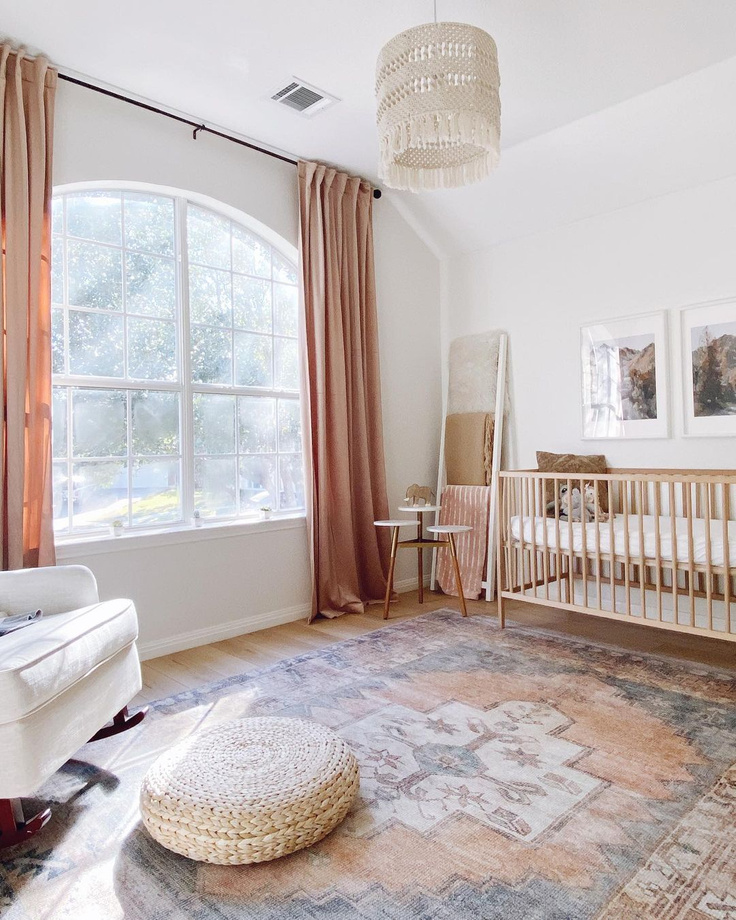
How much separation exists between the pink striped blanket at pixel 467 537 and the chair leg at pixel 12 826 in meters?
2.81

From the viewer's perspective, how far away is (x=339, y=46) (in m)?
2.49

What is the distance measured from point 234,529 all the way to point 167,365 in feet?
2.93

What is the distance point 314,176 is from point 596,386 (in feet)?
6.54

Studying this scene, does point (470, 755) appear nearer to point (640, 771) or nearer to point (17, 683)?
point (640, 771)

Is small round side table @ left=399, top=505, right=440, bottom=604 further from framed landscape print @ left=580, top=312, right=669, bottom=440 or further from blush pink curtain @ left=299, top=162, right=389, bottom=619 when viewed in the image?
framed landscape print @ left=580, top=312, right=669, bottom=440

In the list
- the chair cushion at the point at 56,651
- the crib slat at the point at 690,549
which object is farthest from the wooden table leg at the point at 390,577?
the chair cushion at the point at 56,651

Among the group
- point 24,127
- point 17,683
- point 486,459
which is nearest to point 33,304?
point 24,127

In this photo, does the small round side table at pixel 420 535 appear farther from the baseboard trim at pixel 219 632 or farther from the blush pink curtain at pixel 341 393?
the baseboard trim at pixel 219 632

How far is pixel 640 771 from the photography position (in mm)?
1821

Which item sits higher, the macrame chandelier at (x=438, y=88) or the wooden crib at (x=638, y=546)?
the macrame chandelier at (x=438, y=88)

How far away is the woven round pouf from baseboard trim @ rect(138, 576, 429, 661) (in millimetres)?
1367

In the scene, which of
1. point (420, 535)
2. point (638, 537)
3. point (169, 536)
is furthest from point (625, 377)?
point (169, 536)

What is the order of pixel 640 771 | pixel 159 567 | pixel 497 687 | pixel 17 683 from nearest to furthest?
1. pixel 17 683
2. pixel 640 771
3. pixel 497 687
4. pixel 159 567

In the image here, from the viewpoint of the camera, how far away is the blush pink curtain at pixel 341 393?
11.6 ft
